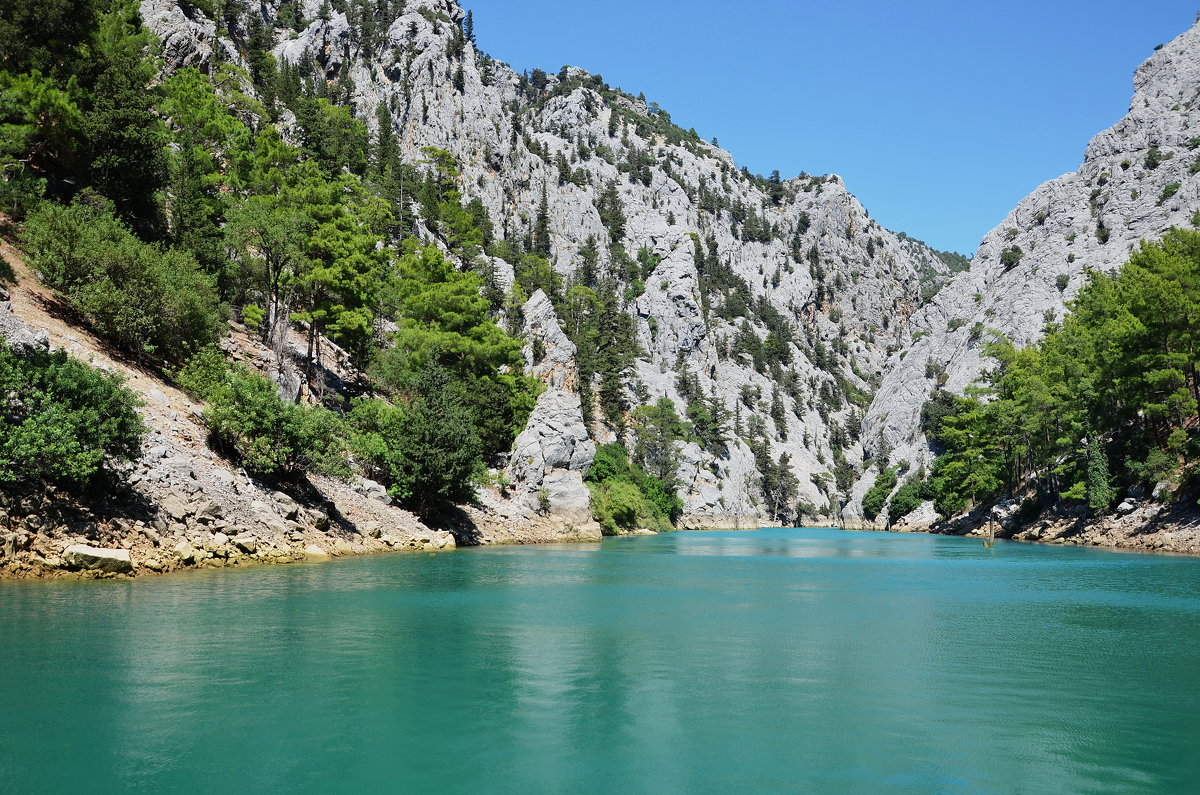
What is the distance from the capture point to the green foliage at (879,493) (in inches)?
5138

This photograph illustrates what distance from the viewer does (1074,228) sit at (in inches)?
4616

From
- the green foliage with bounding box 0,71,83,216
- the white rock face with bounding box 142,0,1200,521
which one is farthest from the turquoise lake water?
the white rock face with bounding box 142,0,1200,521

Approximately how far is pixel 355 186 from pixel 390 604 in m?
58.6

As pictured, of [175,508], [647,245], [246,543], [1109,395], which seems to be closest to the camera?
[175,508]

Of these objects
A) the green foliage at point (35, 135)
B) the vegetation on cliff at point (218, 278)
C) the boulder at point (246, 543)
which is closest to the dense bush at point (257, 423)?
the vegetation on cliff at point (218, 278)

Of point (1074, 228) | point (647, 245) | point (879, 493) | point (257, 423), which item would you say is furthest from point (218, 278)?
point (647, 245)

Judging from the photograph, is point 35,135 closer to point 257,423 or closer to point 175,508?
point 257,423

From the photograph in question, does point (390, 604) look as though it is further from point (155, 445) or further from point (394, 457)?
point (394, 457)

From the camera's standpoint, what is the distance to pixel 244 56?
107 metres

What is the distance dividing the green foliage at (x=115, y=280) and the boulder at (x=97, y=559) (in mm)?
13605

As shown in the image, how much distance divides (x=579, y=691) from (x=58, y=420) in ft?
68.2

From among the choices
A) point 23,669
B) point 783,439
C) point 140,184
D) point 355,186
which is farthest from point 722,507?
point 23,669

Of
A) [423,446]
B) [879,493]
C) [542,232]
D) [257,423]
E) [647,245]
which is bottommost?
[879,493]

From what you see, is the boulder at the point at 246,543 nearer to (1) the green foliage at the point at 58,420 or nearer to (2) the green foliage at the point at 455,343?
(1) the green foliage at the point at 58,420
